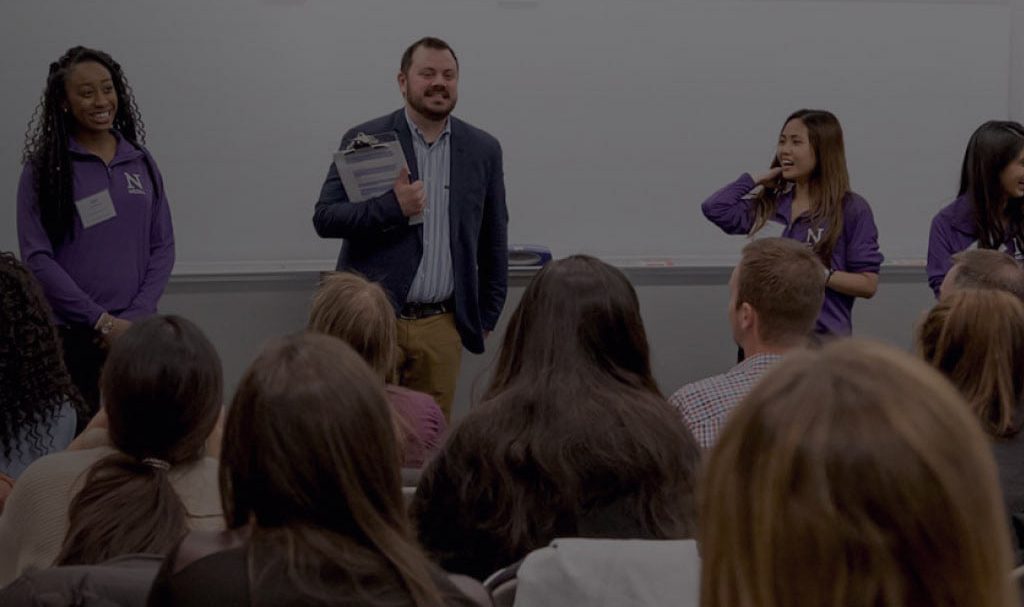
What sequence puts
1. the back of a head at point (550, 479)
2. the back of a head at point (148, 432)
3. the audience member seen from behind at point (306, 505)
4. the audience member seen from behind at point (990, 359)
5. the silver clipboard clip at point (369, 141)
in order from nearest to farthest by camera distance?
the audience member seen from behind at point (306, 505) → the back of a head at point (148, 432) → the back of a head at point (550, 479) → the audience member seen from behind at point (990, 359) → the silver clipboard clip at point (369, 141)

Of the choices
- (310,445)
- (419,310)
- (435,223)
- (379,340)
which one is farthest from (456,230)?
(310,445)

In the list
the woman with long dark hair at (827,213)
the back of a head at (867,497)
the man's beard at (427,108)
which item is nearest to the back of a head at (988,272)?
the woman with long dark hair at (827,213)

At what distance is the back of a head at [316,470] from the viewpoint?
4.97ft

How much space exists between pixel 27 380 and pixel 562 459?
1525mm

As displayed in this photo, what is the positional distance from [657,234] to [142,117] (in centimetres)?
206

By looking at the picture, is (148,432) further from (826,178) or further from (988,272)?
(826,178)

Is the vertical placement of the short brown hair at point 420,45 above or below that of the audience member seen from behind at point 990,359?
above

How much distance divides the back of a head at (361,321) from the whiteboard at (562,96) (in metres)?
1.99

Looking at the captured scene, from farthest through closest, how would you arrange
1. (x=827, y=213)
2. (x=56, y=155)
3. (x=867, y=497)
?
(x=827, y=213) < (x=56, y=155) < (x=867, y=497)

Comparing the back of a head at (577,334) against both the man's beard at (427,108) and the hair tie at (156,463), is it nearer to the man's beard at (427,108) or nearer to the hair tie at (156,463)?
the hair tie at (156,463)

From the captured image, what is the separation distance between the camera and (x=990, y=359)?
2.58 metres

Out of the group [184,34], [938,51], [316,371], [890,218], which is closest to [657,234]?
[890,218]

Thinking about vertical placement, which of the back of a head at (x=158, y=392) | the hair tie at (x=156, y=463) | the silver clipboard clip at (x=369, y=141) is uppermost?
the silver clipboard clip at (x=369, y=141)

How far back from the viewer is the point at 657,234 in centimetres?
550
